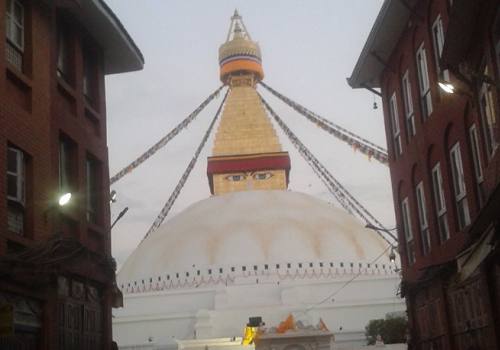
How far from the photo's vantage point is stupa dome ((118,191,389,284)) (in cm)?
5362

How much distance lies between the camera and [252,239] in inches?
2159

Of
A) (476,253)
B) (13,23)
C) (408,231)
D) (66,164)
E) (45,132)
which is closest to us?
(476,253)

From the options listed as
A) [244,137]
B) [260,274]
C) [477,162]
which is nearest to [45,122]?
[477,162]

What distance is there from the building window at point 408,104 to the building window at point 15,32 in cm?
1004

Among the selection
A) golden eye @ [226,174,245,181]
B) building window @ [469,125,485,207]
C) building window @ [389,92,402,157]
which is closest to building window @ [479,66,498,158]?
building window @ [469,125,485,207]

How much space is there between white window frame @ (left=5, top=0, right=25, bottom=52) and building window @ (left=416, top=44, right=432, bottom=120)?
912cm

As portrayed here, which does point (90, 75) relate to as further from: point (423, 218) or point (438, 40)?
point (423, 218)

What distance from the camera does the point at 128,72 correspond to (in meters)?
20.8

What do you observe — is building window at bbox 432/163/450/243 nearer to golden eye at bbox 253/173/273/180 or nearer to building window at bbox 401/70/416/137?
building window at bbox 401/70/416/137

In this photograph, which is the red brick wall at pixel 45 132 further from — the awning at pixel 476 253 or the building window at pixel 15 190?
the awning at pixel 476 253

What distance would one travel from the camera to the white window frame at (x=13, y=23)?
14020 millimetres

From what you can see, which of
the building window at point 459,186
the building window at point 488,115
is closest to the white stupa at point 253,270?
the building window at point 459,186

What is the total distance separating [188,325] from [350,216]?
17.1m

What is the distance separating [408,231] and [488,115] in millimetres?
8837
